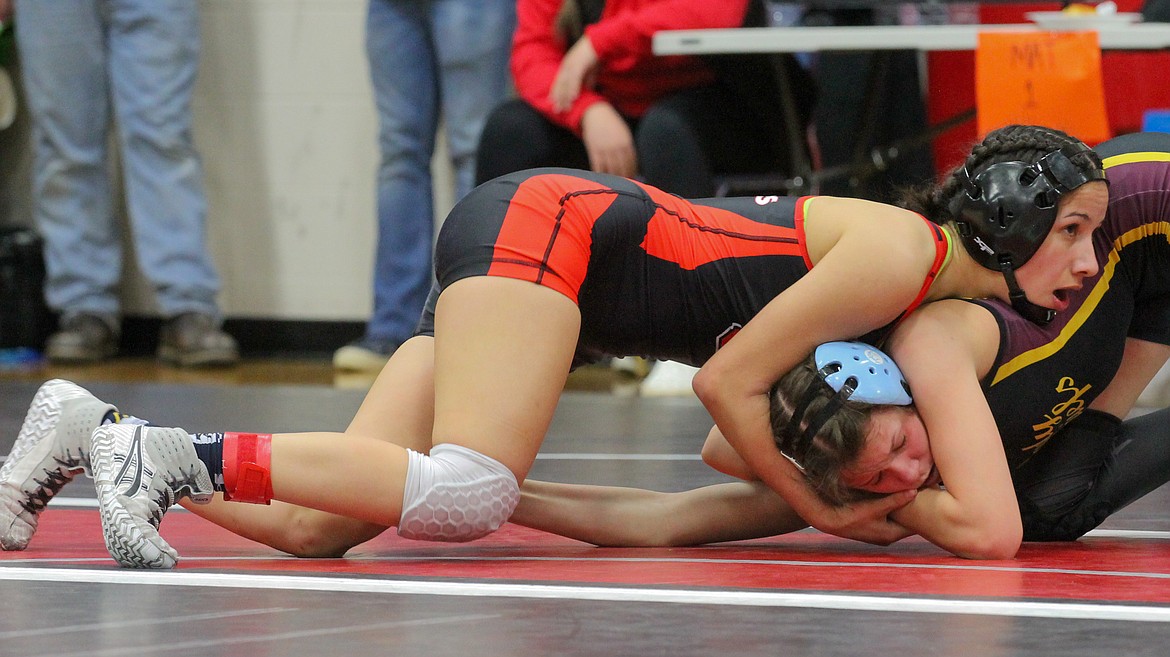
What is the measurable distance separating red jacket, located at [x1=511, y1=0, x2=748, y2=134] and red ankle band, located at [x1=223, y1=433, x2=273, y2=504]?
253 cm

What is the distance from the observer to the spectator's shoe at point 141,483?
1980mm

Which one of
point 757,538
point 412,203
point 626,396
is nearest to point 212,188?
point 412,203

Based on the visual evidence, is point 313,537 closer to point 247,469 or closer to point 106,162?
point 247,469

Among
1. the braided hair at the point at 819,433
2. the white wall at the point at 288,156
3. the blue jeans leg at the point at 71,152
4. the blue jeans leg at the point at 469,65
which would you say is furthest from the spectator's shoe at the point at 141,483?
the white wall at the point at 288,156

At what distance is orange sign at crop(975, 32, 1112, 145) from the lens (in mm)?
3887

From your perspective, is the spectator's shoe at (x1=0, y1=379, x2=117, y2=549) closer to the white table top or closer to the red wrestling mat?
the red wrestling mat

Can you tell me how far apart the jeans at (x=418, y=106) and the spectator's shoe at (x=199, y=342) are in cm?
55

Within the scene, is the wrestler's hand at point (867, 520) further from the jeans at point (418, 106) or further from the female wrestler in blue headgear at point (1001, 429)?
the jeans at point (418, 106)

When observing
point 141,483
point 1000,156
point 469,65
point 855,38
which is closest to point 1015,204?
point 1000,156

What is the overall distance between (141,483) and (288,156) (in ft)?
13.5

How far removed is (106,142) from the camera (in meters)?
5.57

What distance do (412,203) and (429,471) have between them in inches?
126

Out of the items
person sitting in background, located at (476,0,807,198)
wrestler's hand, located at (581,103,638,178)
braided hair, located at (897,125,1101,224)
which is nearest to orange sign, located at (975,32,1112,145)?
person sitting in background, located at (476,0,807,198)

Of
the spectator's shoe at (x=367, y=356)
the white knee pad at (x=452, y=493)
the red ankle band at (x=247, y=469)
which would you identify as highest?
the red ankle band at (x=247, y=469)
